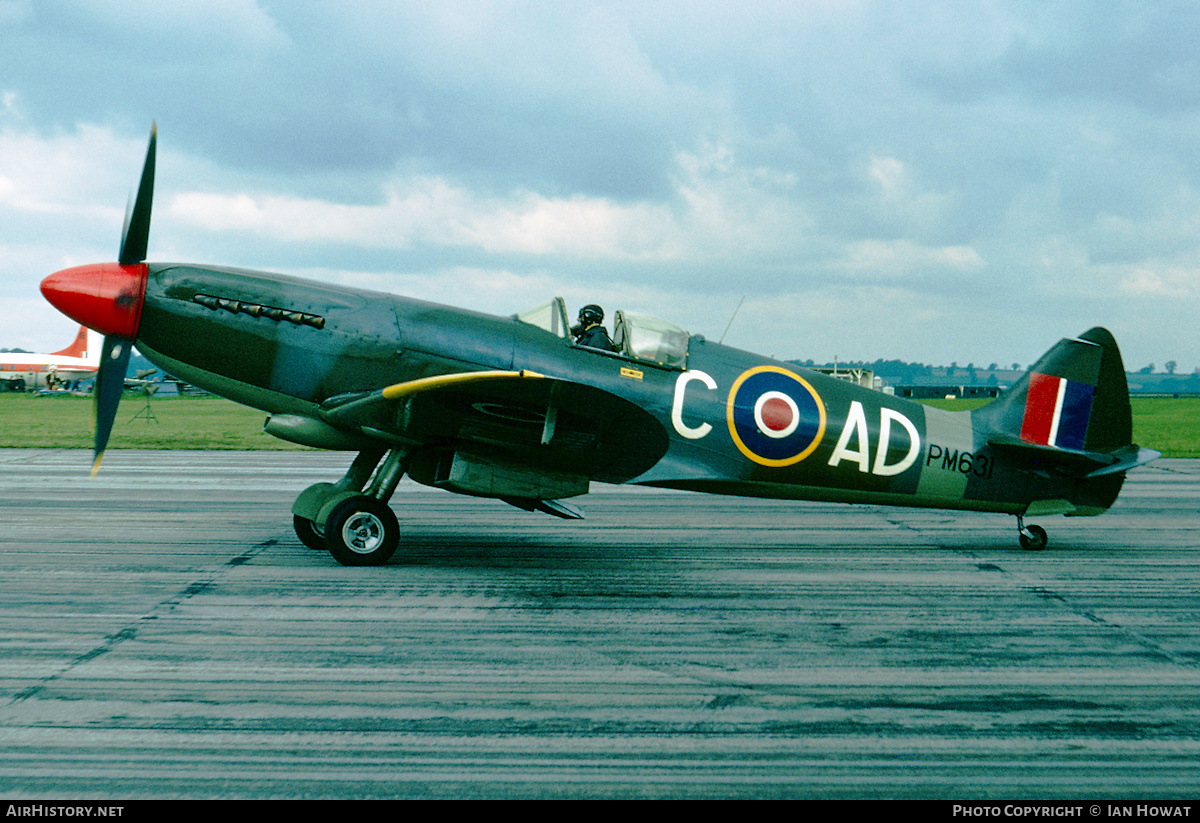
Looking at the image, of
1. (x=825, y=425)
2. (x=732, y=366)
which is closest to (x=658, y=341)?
(x=732, y=366)

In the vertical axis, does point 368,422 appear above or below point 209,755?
above

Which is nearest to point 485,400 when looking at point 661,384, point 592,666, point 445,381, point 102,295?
point 445,381

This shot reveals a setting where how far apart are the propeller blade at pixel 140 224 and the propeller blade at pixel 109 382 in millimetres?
700

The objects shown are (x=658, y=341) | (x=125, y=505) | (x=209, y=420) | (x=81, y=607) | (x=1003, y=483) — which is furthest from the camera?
(x=209, y=420)

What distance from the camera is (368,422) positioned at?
671 centimetres

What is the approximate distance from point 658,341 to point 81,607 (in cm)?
492

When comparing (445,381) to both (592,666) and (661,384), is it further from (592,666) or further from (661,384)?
(592,666)

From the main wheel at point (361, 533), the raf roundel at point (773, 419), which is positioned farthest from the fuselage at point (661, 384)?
the main wheel at point (361, 533)

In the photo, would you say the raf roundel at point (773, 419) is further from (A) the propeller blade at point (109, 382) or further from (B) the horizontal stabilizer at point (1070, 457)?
(A) the propeller blade at point (109, 382)

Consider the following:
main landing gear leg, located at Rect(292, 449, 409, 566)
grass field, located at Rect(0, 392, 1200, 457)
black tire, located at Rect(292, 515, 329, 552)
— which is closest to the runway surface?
→ black tire, located at Rect(292, 515, 329, 552)

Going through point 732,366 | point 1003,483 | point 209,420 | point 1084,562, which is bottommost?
point 209,420

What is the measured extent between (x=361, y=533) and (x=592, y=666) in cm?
313

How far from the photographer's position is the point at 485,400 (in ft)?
21.4
